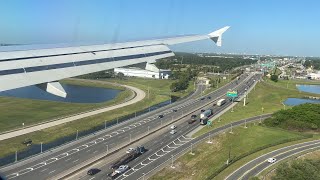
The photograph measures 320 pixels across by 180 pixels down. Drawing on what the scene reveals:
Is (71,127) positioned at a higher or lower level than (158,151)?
lower

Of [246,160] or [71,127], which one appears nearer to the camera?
[246,160]

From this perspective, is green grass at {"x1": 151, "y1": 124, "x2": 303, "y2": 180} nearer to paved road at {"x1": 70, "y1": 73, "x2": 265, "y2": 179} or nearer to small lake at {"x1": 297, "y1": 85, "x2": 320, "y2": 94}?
paved road at {"x1": 70, "y1": 73, "x2": 265, "y2": 179}

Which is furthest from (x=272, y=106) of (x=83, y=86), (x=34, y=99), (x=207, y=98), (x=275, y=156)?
(x=83, y=86)

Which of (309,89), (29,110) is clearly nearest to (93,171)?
(29,110)

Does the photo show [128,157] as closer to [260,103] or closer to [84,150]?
[84,150]

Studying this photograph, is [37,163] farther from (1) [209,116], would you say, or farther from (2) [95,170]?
(1) [209,116]

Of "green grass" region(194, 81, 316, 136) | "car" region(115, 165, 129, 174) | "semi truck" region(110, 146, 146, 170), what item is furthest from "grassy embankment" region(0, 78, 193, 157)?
"green grass" region(194, 81, 316, 136)

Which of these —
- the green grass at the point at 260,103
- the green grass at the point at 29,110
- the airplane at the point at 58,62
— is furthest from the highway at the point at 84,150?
the airplane at the point at 58,62
